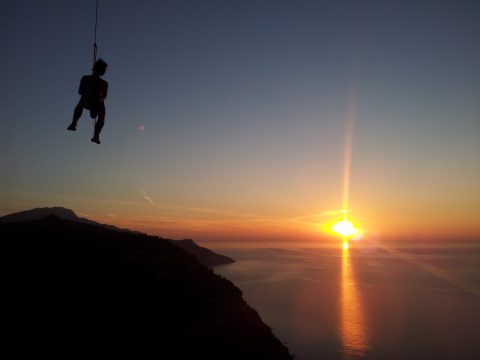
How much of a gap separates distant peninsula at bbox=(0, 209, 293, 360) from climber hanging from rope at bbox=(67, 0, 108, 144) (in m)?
13.9

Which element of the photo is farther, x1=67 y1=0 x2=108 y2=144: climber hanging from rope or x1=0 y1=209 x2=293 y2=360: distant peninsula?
x1=0 y1=209 x2=293 y2=360: distant peninsula

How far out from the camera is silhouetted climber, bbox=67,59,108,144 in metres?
10.7

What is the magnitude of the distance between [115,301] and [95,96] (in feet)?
59.8

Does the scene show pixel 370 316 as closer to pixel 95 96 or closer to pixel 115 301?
pixel 115 301

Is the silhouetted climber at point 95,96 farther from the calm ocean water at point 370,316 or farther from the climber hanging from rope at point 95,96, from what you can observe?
the calm ocean water at point 370,316

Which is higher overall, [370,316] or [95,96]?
[95,96]

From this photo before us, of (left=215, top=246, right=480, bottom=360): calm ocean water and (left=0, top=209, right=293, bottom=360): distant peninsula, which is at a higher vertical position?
(left=0, top=209, right=293, bottom=360): distant peninsula

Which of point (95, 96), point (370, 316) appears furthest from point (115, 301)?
point (370, 316)

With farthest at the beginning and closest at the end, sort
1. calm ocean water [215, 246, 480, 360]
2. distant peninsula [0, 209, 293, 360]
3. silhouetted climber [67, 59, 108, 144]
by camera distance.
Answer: calm ocean water [215, 246, 480, 360], distant peninsula [0, 209, 293, 360], silhouetted climber [67, 59, 108, 144]

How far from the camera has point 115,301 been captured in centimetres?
2420

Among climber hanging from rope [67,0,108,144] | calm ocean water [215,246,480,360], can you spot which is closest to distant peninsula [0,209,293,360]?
climber hanging from rope [67,0,108,144]

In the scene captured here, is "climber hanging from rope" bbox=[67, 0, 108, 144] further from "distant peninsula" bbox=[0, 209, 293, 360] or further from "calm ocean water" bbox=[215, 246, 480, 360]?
"calm ocean water" bbox=[215, 246, 480, 360]

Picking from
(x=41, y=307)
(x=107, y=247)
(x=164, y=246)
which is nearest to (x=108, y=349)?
(x=41, y=307)

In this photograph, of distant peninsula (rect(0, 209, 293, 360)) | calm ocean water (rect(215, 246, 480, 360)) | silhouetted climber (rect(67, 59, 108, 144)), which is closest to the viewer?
silhouetted climber (rect(67, 59, 108, 144))
